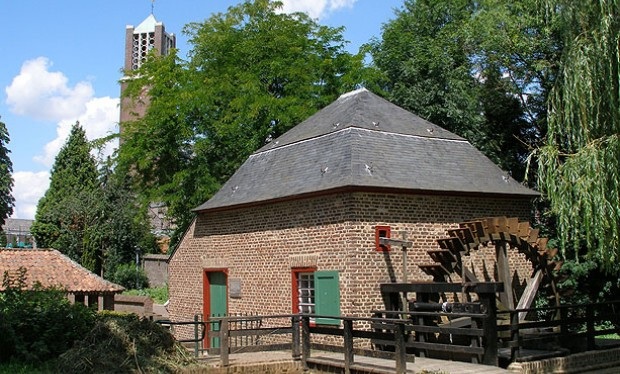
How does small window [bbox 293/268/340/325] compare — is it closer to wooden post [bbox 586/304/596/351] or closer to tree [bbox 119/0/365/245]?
wooden post [bbox 586/304/596/351]

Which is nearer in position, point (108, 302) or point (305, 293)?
point (305, 293)

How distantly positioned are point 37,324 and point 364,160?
23.3ft

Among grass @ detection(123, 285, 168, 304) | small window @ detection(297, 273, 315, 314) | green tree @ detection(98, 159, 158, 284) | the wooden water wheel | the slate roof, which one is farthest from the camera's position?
green tree @ detection(98, 159, 158, 284)

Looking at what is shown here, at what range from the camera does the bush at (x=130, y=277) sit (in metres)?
36.7

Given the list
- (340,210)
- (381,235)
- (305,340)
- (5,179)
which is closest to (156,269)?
(5,179)

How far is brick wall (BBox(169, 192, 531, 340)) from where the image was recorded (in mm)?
13117

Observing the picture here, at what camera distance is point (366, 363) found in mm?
11125

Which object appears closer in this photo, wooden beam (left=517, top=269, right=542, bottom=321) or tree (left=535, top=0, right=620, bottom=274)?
tree (left=535, top=0, right=620, bottom=274)

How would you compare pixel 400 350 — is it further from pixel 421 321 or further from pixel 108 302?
pixel 108 302

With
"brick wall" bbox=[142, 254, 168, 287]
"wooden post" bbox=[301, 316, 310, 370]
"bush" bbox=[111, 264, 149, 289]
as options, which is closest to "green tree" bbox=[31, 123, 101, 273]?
"bush" bbox=[111, 264, 149, 289]

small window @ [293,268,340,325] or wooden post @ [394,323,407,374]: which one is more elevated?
small window @ [293,268,340,325]

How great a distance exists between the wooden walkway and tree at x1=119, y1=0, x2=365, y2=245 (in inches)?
452

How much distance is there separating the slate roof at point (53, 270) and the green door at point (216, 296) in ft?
22.8

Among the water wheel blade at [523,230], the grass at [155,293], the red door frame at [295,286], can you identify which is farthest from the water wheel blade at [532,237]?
the grass at [155,293]
